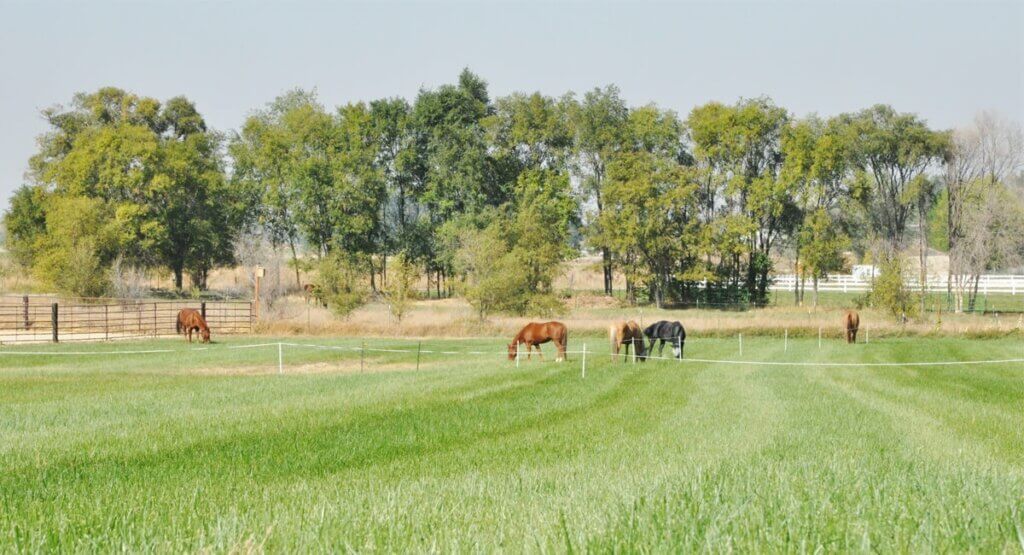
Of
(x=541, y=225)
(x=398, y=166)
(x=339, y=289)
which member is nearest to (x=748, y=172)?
(x=541, y=225)

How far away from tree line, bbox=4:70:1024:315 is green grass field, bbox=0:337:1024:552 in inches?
1667

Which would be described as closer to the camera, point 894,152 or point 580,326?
point 580,326

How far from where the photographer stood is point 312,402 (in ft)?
59.3

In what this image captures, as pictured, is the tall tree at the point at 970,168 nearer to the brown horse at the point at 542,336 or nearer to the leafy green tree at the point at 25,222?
the brown horse at the point at 542,336

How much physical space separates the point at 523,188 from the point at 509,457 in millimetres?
68654

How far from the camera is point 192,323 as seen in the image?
4544 centimetres

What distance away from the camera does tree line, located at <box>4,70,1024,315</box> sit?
7325 centimetres

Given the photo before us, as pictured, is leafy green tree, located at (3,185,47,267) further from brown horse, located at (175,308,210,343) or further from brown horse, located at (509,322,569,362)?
brown horse, located at (509,322,569,362)

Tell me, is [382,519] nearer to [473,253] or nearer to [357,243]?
[473,253]

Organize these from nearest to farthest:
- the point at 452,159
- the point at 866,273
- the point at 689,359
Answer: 1. the point at 689,359
2. the point at 866,273
3. the point at 452,159

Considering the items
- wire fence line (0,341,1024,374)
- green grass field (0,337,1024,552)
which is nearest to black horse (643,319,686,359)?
wire fence line (0,341,1024,374)

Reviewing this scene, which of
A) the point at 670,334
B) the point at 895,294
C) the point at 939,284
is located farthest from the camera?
the point at 939,284

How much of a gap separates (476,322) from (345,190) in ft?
103

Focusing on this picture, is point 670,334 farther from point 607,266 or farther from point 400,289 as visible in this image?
point 607,266
